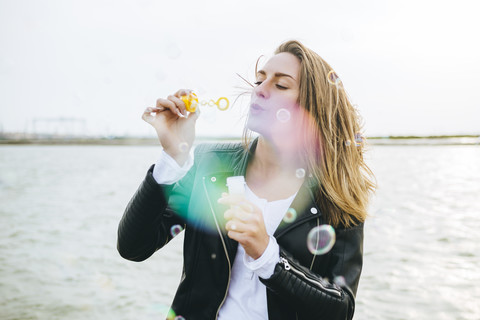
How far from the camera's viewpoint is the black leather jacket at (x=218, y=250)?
1.91m

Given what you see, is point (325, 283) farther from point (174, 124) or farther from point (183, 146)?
point (174, 124)

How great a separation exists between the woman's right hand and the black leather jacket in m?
0.16

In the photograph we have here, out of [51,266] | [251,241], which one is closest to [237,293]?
[251,241]

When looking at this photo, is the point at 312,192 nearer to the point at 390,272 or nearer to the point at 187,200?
the point at 187,200

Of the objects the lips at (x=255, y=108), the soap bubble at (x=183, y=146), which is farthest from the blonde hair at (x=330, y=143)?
A: the soap bubble at (x=183, y=146)

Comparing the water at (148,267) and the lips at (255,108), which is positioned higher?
the lips at (255,108)

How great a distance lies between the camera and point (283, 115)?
7.35 feet

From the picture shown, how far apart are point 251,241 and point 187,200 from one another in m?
0.66

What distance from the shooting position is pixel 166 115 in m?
2.02

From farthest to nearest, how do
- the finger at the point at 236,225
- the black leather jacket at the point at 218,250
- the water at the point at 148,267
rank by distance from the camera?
the water at the point at 148,267, the black leather jacket at the point at 218,250, the finger at the point at 236,225

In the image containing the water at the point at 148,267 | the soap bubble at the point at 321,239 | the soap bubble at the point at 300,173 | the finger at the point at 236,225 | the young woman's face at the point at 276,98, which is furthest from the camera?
the water at the point at 148,267

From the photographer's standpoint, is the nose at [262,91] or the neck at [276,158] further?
the neck at [276,158]

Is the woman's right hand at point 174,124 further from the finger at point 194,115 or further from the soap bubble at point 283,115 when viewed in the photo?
the soap bubble at point 283,115

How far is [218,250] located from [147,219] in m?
0.37
